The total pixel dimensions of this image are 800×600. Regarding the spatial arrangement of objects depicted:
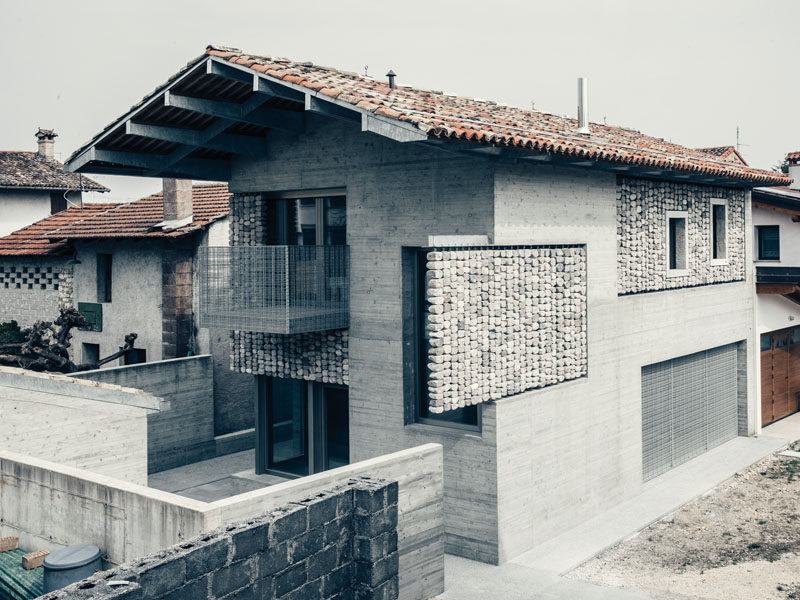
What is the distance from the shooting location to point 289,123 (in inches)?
523

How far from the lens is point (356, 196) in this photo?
41.9ft

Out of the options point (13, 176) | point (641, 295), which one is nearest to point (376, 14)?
point (13, 176)

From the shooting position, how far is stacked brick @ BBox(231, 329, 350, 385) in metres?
13.0

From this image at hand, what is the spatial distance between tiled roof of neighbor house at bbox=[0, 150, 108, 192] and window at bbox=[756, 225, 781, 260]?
2226 centimetres

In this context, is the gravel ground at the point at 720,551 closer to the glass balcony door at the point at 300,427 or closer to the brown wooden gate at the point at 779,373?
the glass balcony door at the point at 300,427

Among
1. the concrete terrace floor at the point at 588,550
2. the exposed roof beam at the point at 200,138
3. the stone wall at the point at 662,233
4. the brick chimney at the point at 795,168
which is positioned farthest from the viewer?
the brick chimney at the point at 795,168

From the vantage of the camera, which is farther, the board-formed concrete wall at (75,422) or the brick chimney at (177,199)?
the brick chimney at (177,199)

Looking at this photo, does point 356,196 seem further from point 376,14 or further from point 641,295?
point 376,14

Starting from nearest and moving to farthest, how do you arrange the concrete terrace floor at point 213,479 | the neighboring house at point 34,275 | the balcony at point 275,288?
the balcony at point 275,288
the concrete terrace floor at point 213,479
the neighboring house at point 34,275

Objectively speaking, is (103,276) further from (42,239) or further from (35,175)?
(35,175)

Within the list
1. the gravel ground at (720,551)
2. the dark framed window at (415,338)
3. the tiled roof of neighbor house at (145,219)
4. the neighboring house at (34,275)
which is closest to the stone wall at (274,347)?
the dark framed window at (415,338)

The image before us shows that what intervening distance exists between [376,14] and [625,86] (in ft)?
58.8

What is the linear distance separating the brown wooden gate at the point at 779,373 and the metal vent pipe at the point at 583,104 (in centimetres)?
753

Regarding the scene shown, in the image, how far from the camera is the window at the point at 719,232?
17797 mm
